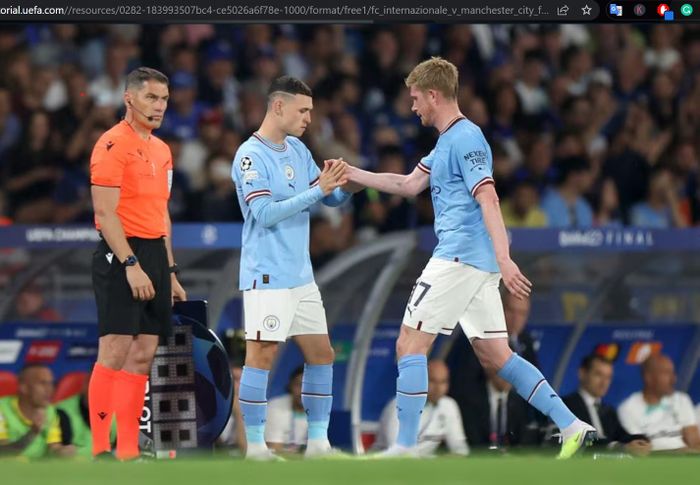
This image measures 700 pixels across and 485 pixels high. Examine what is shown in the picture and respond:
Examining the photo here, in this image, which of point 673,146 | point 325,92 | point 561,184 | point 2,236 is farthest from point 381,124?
point 2,236

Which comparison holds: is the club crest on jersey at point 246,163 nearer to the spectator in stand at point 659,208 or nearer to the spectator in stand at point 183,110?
the spectator in stand at point 183,110

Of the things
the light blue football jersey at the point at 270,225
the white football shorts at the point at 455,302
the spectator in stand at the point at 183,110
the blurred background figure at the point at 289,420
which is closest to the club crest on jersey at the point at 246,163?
the light blue football jersey at the point at 270,225

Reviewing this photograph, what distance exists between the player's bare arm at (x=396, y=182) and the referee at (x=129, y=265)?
43.4 inches

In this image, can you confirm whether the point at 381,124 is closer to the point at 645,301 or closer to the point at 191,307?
the point at 645,301

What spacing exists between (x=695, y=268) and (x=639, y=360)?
84cm

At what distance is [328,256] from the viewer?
43.9 feet

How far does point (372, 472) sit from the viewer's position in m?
6.81

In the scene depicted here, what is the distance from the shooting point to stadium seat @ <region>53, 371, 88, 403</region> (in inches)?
486

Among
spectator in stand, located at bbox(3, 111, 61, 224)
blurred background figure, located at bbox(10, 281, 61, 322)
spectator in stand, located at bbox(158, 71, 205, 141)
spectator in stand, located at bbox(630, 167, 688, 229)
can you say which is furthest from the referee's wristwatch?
spectator in stand, located at bbox(630, 167, 688, 229)

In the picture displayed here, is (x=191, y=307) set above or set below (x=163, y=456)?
above

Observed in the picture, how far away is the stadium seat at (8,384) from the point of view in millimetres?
12297

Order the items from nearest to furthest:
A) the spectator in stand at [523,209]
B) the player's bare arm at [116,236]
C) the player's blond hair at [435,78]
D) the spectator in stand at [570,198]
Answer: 1. the player's bare arm at [116,236]
2. the player's blond hair at [435,78]
3. the spectator in stand at [523,209]
4. the spectator in stand at [570,198]

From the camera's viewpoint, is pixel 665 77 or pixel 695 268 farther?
pixel 665 77

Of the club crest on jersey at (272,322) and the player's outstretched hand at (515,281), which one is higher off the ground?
the player's outstretched hand at (515,281)
